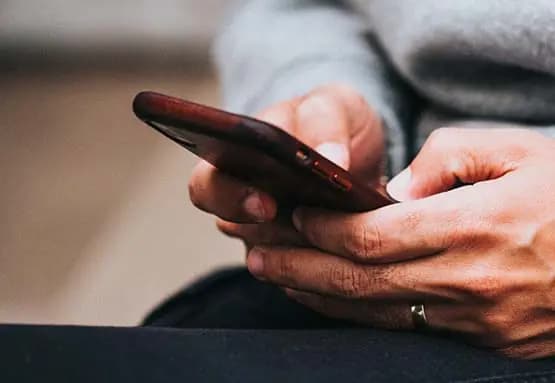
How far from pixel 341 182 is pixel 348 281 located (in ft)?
0.27

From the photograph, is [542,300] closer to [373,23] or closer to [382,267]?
[382,267]

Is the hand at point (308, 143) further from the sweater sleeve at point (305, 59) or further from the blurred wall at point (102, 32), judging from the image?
the blurred wall at point (102, 32)

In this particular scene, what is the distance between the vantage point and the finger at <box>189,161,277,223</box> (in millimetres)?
448

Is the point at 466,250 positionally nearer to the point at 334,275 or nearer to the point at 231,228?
the point at 334,275

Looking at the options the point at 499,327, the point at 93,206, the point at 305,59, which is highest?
the point at 305,59

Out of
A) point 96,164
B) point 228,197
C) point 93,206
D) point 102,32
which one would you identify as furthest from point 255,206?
point 102,32

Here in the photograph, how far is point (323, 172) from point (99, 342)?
0.38ft

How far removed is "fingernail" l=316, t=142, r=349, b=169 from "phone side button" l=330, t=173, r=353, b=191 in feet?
0.40

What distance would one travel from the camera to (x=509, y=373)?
38 centimetres

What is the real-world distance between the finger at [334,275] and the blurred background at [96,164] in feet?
2.54

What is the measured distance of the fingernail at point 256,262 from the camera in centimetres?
49

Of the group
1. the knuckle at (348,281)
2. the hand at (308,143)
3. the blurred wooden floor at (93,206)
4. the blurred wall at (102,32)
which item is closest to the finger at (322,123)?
the hand at (308,143)

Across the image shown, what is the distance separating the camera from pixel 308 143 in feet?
1.80

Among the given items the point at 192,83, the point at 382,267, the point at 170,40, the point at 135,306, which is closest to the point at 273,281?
the point at 382,267
